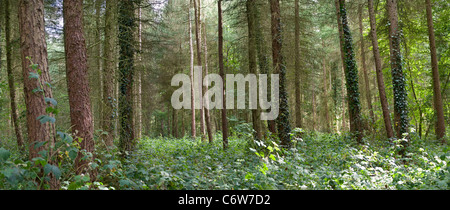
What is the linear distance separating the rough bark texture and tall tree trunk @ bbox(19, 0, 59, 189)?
0.96m

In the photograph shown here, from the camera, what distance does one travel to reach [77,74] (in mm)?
5598

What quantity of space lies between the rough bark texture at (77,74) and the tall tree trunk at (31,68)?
0.96 m

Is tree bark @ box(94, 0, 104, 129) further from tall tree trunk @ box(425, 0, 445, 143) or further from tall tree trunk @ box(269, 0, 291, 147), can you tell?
tall tree trunk @ box(425, 0, 445, 143)

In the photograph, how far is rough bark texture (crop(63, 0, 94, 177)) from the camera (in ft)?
18.2

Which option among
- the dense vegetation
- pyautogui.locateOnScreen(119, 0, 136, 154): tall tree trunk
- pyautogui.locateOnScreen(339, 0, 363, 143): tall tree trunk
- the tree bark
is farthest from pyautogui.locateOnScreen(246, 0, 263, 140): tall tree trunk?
the tree bark

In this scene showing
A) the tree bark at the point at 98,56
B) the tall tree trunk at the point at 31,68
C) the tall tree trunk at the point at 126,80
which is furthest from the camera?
the tall tree trunk at the point at 126,80

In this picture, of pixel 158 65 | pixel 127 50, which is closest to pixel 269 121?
pixel 127 50

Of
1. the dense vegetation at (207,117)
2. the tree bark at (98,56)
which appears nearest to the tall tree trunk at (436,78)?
the dense vegetation at (207,117)

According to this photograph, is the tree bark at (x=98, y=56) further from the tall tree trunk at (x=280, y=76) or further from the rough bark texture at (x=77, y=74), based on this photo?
the tall tree trunk at (x=280, y=76)

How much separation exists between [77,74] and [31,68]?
1.13 metres

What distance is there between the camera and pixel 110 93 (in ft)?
29.0

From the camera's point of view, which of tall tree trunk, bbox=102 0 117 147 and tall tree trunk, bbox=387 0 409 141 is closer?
tall tree trunk, bbox=102 0 117 147

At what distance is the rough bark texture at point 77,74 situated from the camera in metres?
5.55
